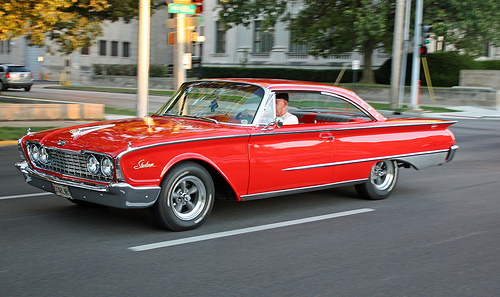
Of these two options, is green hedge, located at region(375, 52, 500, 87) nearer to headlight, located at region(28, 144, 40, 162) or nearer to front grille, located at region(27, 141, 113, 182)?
headlight, located at region(28, 144, 40, 162)

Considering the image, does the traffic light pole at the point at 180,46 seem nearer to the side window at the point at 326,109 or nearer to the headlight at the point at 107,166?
the side window at the point at 326,109

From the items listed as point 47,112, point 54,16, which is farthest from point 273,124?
point 54,16

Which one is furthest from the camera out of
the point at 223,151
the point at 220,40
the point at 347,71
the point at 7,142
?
the point at 220,40

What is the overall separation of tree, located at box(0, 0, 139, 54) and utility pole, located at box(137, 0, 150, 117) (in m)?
3.29

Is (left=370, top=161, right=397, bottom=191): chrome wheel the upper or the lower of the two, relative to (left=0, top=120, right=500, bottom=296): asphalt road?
upper

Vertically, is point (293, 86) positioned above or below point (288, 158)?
above

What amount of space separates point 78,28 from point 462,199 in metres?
17.4

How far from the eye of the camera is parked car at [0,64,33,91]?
34531 millimetres

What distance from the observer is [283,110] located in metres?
6.83

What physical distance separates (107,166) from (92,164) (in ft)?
0.59

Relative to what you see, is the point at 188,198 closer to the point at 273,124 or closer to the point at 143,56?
the point at 273,124

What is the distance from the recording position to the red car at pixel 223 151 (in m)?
5.25

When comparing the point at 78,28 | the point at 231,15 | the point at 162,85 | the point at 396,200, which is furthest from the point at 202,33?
the point at 396,200

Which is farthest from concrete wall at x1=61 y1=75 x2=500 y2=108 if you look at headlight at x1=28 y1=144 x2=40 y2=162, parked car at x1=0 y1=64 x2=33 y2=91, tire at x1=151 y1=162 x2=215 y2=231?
headlight at x1=28 y1=144 x2=40 y2=162
